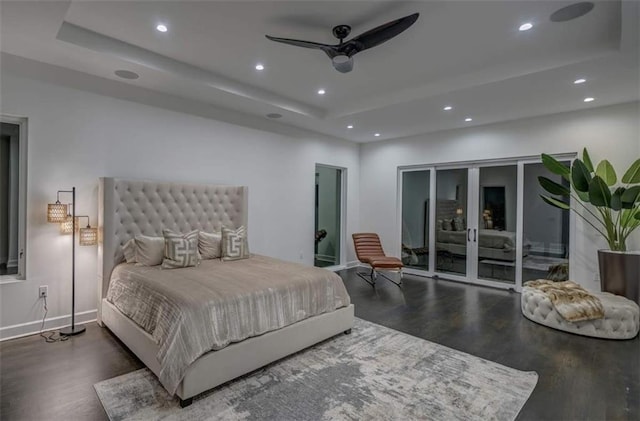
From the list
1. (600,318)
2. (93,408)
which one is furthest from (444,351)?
(93,408)

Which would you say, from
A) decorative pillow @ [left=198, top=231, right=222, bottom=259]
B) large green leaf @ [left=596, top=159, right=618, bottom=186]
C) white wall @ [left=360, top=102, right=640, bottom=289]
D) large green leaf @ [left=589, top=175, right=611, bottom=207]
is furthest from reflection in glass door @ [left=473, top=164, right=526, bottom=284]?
decorative pillow @ [left=198, top=231, right=222, bottom=259]

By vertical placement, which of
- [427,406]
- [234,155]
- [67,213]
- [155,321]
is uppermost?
[234,155]

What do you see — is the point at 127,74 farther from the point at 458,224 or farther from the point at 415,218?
the point at 458,224

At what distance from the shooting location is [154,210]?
13.9ft

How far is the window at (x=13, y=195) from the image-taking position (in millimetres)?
3471

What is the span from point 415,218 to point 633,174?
3488mm

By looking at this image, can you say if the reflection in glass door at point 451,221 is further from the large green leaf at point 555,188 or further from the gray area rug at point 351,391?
the gray area rug at point 351,391

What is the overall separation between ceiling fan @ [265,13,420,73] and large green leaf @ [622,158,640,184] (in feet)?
12.6

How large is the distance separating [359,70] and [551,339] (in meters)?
3.81

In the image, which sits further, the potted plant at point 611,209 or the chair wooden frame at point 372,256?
the chair wooden frame at point 372,256

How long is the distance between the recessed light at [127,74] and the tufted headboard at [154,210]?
1.22 m

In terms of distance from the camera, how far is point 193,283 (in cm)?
295

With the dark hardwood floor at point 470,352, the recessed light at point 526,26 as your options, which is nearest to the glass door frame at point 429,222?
the dark hardwood floor at point 470,352

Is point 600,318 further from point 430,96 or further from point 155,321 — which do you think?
point 155,321
